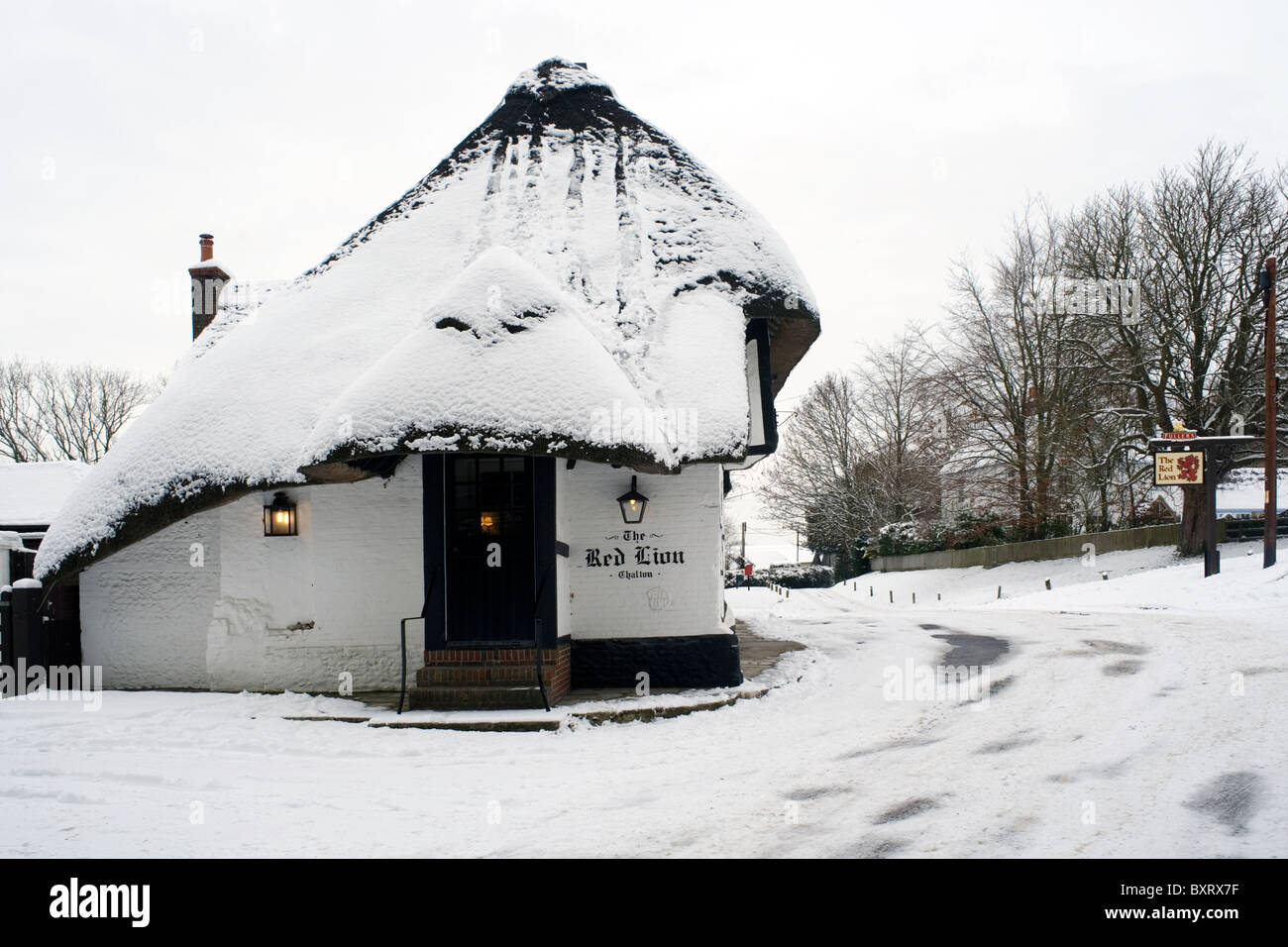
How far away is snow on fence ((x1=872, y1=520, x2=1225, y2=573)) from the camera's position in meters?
28.5

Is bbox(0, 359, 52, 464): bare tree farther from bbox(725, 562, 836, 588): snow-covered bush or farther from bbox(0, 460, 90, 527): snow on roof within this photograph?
bbox(725, 562, 836, 588): snow-covered bush

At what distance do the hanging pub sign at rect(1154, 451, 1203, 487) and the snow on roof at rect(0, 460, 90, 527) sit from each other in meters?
30.1

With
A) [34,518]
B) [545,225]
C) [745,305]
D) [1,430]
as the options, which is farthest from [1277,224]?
[1,430]

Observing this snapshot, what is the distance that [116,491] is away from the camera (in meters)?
11.1

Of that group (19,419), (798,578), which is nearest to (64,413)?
(19,419)

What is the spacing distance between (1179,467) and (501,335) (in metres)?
18.0

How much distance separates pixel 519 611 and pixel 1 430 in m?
50.1

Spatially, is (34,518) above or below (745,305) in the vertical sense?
below

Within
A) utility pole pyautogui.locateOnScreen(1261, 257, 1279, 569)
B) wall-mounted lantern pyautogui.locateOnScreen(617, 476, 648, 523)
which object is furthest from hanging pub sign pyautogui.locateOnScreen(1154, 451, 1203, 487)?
wall-mounted lantern pyautogui.locateOnScreen(617, 476, 648, 523)

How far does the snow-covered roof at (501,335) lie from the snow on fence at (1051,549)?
1984 centimetres

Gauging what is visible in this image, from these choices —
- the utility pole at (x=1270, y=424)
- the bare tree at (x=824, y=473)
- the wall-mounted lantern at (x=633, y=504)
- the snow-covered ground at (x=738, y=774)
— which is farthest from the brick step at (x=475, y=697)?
the bare tree at (x=824, y=473)

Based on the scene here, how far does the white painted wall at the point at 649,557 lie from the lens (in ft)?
35.9

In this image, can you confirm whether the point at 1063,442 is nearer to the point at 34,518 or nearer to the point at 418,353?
the point at 418,353
